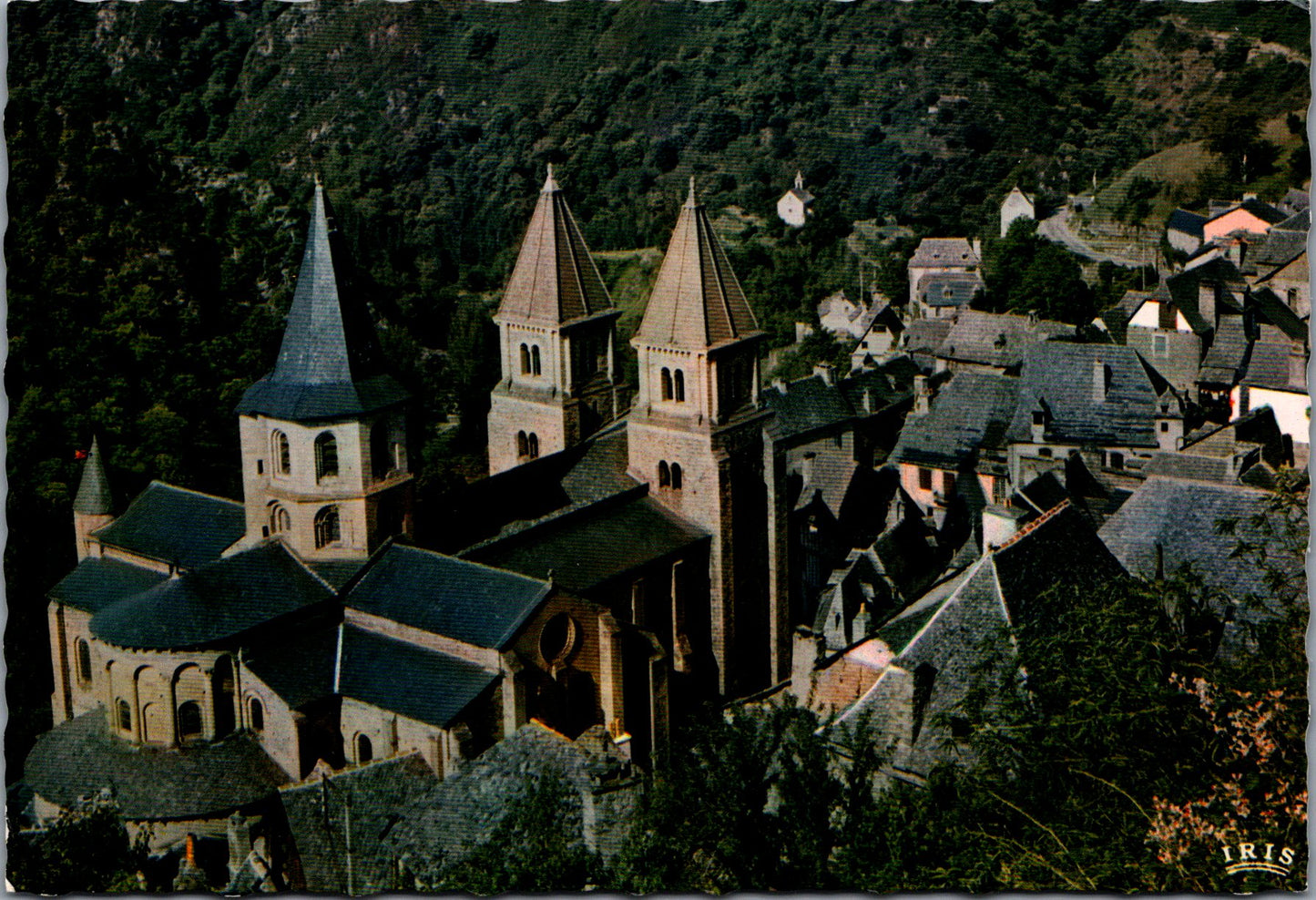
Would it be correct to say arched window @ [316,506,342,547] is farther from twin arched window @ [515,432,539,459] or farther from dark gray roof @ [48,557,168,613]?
twin arched window @ [515,432,539,459]

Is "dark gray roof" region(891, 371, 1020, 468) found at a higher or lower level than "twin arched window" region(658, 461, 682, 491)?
lower

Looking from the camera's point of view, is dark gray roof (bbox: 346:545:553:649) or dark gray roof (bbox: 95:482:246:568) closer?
dark gray roof (bbox: 346:545:553:649)

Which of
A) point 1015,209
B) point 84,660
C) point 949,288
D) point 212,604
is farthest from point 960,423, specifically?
point 1015,209

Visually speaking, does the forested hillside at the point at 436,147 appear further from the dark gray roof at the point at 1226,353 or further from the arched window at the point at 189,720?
the dark gray roof at the point at 1226,353

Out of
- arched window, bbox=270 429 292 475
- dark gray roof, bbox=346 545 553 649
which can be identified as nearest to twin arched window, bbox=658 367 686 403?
dark gray roof, bbox=346 545 553 649

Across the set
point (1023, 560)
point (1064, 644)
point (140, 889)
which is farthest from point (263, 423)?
point (1064, 644)

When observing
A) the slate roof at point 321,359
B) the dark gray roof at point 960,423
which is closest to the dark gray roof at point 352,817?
the slate roof at point 321,359
